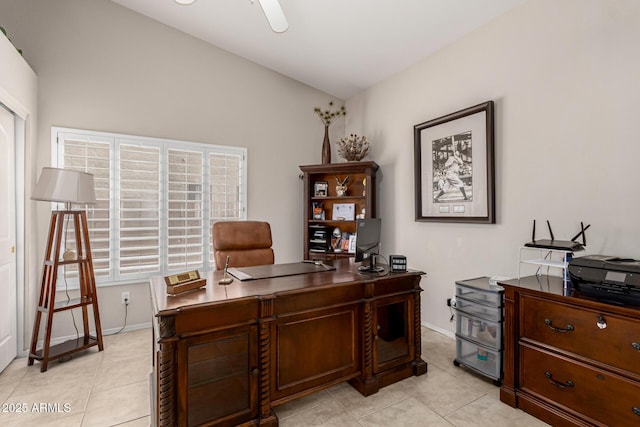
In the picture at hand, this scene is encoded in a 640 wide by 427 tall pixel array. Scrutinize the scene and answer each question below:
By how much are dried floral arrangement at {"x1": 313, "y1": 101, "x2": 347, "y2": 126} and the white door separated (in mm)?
3123

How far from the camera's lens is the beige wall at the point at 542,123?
1.96m

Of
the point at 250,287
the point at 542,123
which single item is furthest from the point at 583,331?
the point at 250,287

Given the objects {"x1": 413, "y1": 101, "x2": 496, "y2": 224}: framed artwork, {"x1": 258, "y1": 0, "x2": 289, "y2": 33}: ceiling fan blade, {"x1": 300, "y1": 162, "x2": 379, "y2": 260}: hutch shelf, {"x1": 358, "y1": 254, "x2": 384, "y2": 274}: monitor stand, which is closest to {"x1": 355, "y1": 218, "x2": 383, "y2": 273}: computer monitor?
{"x1": 358, "y1": 254, "x2": 384, "y2": 274}: monitor stand

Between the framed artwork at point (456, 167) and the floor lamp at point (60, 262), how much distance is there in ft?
10.4

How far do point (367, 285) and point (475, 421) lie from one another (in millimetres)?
1016

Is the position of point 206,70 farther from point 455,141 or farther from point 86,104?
point 455,141

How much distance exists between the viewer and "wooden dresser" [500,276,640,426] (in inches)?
60.8

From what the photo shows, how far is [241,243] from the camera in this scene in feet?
9.09

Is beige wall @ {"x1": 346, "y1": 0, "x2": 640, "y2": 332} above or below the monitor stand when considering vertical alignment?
above

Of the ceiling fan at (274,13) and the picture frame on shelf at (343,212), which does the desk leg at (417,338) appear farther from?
the ceiling fan at (274,13)

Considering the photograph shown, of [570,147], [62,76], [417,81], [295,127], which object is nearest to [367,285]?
[570,147]

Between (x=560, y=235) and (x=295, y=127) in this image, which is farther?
(x=295, y=127)

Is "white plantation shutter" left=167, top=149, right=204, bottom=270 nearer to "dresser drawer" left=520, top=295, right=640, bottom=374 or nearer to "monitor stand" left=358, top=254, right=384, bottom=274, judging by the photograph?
"monitor stand" left=358, top=254, right=384, bottom=274

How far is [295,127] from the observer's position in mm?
4301
